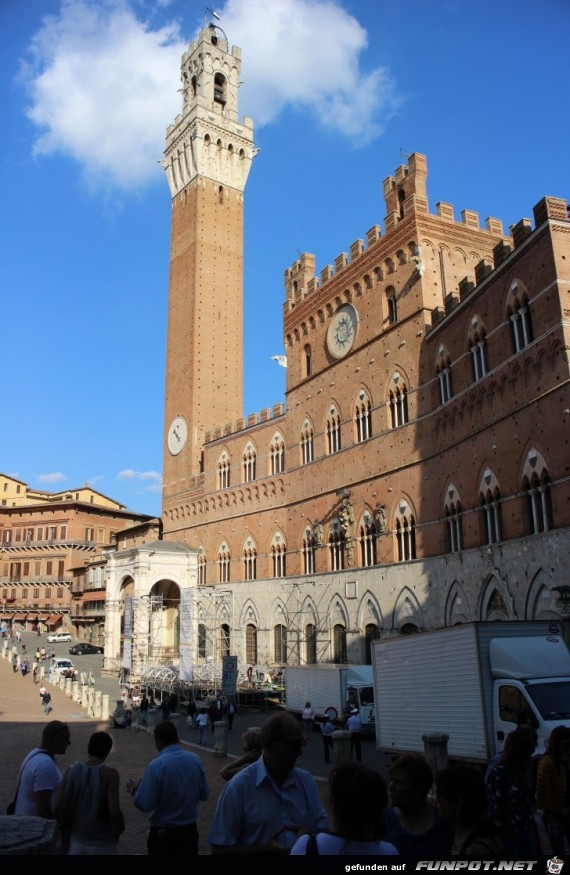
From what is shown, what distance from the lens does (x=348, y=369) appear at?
3216 centimetres

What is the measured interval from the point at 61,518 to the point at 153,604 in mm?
28507

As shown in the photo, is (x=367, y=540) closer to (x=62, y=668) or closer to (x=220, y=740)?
(x=220, y=740)

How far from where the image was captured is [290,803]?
12.3 feet

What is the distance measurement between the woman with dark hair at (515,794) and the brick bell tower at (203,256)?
4093 centimetres

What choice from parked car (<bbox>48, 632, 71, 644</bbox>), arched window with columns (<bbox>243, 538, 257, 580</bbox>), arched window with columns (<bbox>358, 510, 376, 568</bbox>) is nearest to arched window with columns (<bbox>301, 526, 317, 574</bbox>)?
arched window with columns (<bbox>358, 510, 376, 568</bbox>)

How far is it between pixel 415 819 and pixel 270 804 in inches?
33.2

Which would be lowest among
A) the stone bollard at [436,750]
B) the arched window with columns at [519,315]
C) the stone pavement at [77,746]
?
the stone pavement at [77,746]

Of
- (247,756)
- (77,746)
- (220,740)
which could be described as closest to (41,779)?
(247,756)

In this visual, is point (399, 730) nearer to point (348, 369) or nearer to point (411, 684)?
point (411, 684)

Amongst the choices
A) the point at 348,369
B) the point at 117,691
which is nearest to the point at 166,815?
the point at 348,369

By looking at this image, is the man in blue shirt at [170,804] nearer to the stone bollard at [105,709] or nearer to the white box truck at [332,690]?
the white box truck at [332,690]

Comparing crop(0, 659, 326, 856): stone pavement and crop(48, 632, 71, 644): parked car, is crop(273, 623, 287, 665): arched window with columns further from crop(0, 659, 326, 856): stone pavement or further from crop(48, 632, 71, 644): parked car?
crop(48, 632, 71, 644): parked car

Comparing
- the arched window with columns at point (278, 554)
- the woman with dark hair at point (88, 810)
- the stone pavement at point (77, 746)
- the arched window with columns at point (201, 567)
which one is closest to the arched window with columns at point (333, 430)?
the arched window with columns at point (278, 554)

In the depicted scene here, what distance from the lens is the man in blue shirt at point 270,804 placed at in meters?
3.64
